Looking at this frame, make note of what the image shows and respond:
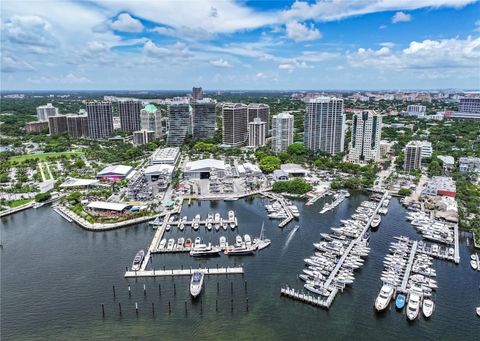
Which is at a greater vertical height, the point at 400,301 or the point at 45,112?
the point at 45,112

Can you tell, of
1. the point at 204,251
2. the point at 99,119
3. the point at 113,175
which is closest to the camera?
the point at 204,251

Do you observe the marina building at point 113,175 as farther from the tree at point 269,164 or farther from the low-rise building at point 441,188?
the low-rise building at point 441,188

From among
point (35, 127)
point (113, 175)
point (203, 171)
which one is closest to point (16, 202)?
point (113, 175)

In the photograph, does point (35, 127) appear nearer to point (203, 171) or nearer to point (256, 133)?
point (256, 133)

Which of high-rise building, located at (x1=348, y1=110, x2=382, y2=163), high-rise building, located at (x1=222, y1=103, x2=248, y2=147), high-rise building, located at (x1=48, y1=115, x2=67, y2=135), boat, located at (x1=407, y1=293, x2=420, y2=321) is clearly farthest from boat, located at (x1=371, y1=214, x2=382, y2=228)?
high-rise building, located at (x1=48, y1=115, x2=67, y2=135)

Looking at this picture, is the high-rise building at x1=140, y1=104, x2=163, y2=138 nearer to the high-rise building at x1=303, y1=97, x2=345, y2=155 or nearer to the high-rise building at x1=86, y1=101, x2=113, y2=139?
the high-rise building at x1=86, y1=101, x2=113, y2=139

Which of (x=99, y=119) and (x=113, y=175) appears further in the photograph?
(x=99, y=119)

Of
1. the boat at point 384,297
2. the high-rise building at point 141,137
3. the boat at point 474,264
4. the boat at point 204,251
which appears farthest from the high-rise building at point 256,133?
the boat at point 384,297
